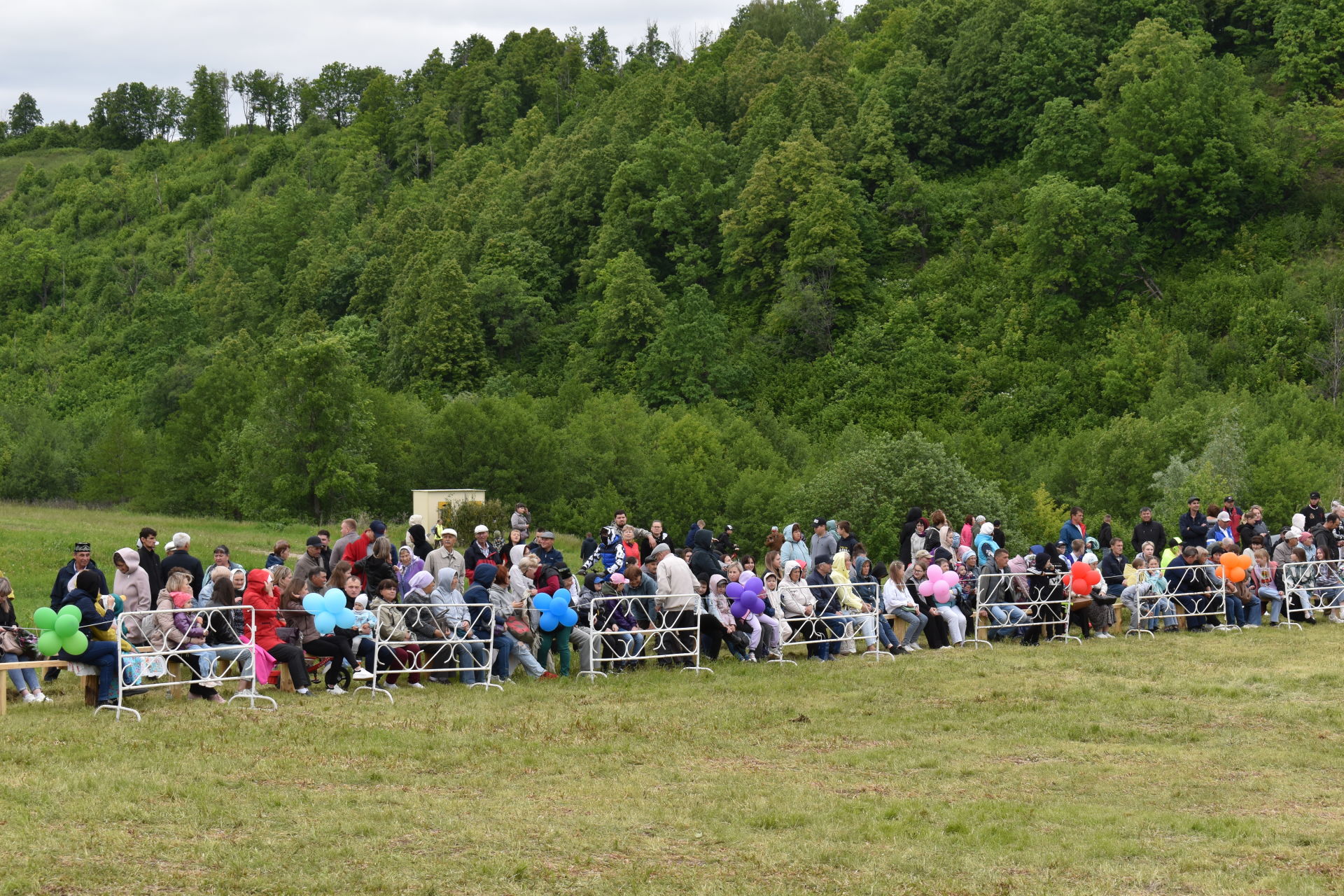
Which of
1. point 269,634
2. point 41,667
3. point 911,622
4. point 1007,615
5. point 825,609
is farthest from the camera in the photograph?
point 1007,615

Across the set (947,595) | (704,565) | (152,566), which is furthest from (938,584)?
(152,566)

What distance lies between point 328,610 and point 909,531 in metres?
11.2

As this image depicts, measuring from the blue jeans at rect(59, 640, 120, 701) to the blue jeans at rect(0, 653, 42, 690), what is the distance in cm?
88

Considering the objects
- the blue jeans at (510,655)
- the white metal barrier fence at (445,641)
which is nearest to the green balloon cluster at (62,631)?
the white metal barrier fence at (445,641)

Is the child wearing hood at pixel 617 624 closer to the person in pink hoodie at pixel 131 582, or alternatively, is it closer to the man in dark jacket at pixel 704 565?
the man in dark jacket at pixel 704 565

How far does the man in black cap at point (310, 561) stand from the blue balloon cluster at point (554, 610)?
9.13ft

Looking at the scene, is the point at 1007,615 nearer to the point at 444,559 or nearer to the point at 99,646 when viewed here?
the point at 444,559

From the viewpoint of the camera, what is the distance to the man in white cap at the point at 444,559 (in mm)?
17750

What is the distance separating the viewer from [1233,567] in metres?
23.5

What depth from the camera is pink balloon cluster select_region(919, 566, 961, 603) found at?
20453 mm

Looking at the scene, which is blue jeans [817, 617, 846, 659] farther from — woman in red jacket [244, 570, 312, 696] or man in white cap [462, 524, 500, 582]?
woman in red jacket [244, 570, 312, 696]

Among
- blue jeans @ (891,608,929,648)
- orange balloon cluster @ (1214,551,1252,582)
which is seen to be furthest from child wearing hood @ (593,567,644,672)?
orange balloon cluster @ (1214,551,1252,582)

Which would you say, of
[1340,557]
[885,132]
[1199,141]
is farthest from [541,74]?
[1340,557]

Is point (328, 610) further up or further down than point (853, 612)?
further up
